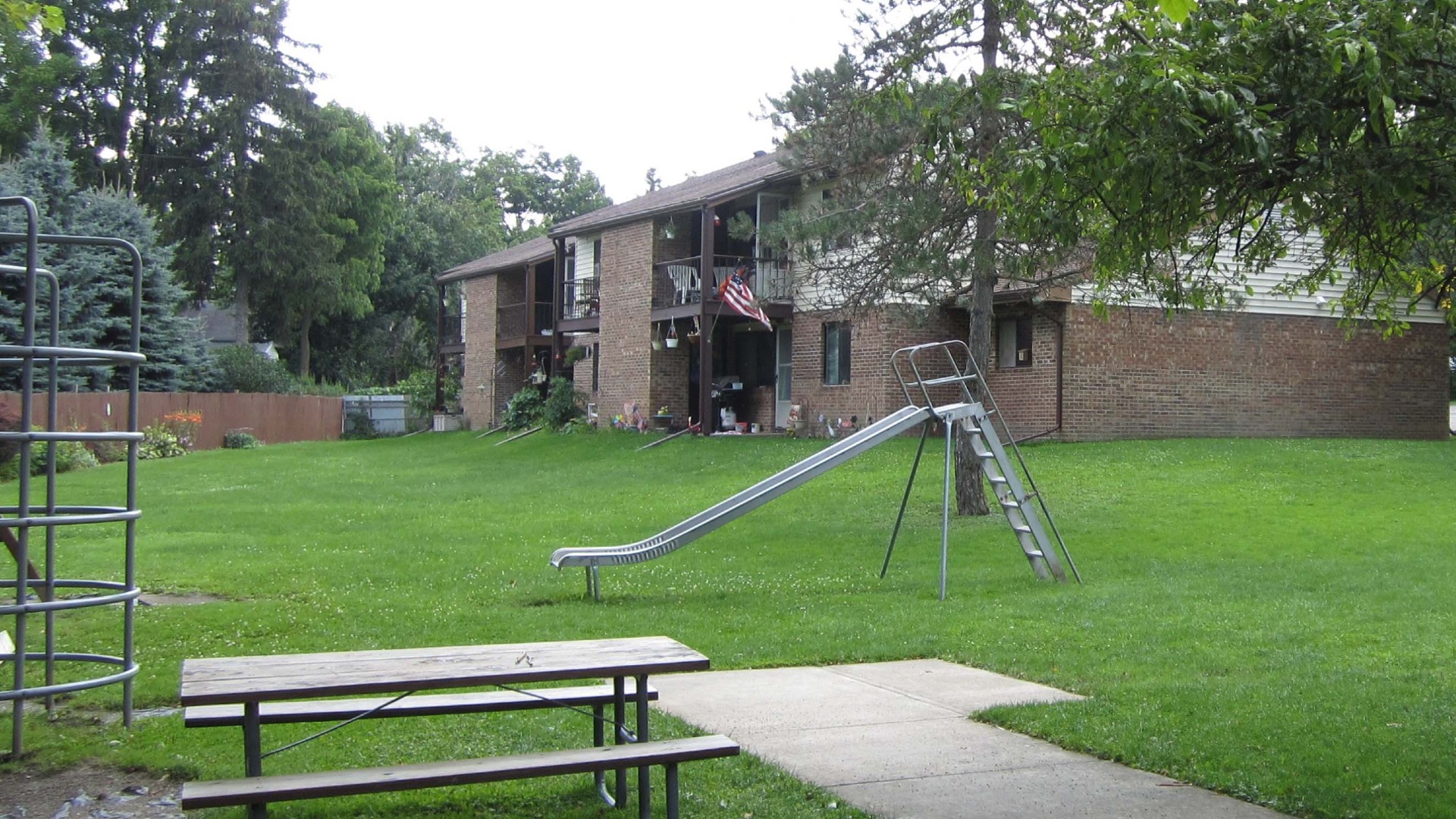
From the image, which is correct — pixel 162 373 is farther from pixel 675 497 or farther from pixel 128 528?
pixel 128 528

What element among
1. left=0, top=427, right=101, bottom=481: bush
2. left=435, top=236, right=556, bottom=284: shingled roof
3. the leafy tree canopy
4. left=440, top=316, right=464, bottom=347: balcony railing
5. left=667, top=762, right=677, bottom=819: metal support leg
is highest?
left=435, top=236, right=556, bottom=284: shingled roof

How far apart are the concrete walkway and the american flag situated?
19.0m

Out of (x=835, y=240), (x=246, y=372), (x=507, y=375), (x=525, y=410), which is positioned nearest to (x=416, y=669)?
(x=835, y=240)

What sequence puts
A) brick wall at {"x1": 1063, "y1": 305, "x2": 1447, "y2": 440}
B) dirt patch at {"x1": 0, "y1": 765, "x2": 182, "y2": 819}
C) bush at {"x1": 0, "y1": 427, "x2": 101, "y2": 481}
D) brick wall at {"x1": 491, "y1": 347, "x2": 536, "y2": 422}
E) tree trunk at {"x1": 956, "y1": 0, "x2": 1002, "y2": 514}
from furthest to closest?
1. brick wall at {"x1": 491, "y1": 347, "x2": 536, "y2": 422}
2. bush at {"x1": 0, "y1": 427, "x2": 101, "y2": 481}
3. brick wall at {"x1": 1063, "y1": 305, "x2": 1447, "y2": 440}
4. tree trunk at {"x1": 956, "y1": 0, "x2": 1002, "y2": 514}
5. dirt patch at {"x1": 0, "y1": 765, "x2": 182, "y2": 819}

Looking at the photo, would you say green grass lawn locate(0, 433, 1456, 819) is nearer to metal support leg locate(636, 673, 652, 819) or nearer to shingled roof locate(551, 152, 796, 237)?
metal support leg locate(636, 673, 652, 819)

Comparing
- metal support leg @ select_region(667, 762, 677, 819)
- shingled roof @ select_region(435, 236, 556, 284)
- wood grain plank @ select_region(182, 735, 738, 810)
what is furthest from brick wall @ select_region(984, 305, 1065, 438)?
wood grain plank @ select_region(182, 735, 738, 810)

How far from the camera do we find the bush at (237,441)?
4138 cm

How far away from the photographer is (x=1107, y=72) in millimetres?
6770

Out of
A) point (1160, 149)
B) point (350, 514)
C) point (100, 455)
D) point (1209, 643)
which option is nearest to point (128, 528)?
point (1160, 149)

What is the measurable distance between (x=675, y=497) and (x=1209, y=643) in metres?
12.5

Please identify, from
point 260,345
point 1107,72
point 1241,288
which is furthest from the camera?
point 260,345

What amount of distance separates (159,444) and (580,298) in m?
12.2

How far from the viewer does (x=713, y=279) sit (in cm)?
3086

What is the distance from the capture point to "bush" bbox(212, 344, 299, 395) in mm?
47188
